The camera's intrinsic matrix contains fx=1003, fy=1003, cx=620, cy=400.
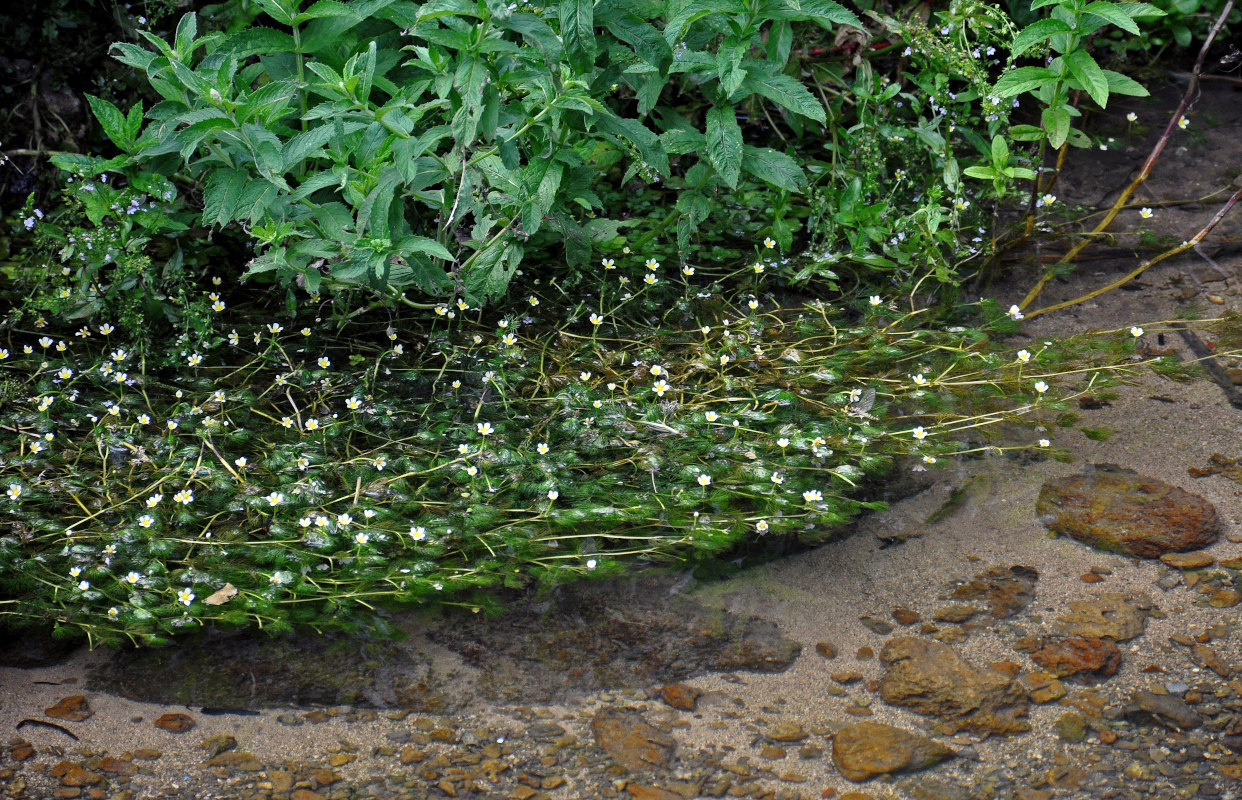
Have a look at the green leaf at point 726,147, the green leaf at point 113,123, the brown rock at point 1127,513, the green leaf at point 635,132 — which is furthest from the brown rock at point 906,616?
the green leaf at point 113,123

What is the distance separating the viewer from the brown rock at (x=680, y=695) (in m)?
2.14

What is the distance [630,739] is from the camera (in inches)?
81.4

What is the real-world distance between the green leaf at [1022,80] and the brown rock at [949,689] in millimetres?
1859

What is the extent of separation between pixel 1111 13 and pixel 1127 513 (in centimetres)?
Result: 149

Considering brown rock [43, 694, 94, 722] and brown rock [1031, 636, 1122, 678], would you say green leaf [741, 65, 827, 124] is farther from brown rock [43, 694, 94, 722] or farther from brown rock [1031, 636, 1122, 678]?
brown rock [43, 694, 94, 722]

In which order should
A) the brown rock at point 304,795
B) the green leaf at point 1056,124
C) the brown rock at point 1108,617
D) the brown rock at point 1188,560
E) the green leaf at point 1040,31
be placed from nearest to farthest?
the brown rock at point 304,795
the brown rock at point 1108,617
the brown rock at point 1188,560
the green leaf at point 1040,31
the green leaf at point 1056,124

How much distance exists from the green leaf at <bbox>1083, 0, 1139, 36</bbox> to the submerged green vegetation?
1 centimetres

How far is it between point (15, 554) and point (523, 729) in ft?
4.50

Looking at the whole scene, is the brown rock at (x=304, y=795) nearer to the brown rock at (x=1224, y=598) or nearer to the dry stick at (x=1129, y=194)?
the brown rock at (x=1224, y=598)

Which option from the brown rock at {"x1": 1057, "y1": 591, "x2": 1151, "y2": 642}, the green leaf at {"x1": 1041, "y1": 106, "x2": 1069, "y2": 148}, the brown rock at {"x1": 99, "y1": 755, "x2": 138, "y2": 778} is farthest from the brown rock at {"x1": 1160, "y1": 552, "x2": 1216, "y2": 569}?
the brown rock at {"x1": 99, "y1": 755, "x2": 138, "y2": 778}

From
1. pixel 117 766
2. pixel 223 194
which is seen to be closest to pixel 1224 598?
pixel 117 766

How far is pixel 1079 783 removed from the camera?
1.93m

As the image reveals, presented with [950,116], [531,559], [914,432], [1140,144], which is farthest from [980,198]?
[531,559]

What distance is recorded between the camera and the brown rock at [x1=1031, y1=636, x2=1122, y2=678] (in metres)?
2.20
